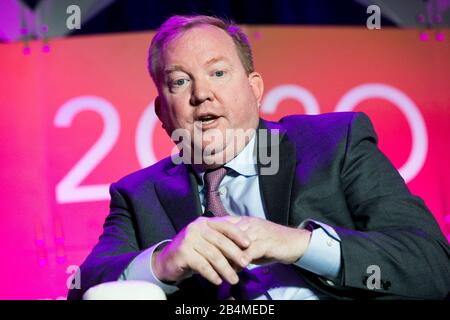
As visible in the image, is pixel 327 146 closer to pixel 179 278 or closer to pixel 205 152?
pixel 205 152

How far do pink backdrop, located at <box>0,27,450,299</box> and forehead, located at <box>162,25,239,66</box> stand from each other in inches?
39.3

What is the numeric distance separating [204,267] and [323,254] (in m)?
0.26

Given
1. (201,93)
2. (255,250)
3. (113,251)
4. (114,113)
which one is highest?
(201,93)

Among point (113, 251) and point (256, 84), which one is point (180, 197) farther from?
point (256, 84)

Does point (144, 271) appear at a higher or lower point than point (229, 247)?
lower

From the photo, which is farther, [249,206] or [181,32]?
[181,32]

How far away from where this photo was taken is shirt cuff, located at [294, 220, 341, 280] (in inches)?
54.2

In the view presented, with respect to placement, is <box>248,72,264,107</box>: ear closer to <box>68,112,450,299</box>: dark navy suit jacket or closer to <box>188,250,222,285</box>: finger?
<box>68,112,450,299</box>: dark navy suit jacket

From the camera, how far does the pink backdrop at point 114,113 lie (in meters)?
2.75

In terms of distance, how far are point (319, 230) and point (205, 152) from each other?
1.47ft

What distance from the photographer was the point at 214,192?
174cm

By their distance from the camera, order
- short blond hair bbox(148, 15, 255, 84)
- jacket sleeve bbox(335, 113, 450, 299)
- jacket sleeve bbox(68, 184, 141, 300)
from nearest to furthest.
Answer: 1. jacket sleeve bbox(335, 113, 450, 299)
2. jacket sleeve bbox(68, 184, 141, 300)
3. short blond hair bbox(148, 15, 255, 84)

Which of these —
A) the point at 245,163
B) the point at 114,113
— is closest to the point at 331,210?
the point at 245,163

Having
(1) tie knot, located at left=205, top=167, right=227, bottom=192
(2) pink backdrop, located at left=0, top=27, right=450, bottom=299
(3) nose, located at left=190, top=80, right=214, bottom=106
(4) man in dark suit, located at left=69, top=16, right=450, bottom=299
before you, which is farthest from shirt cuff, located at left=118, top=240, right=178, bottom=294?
(2) pink backdrop, located at left=0, top=27, right=450, bottom=299
